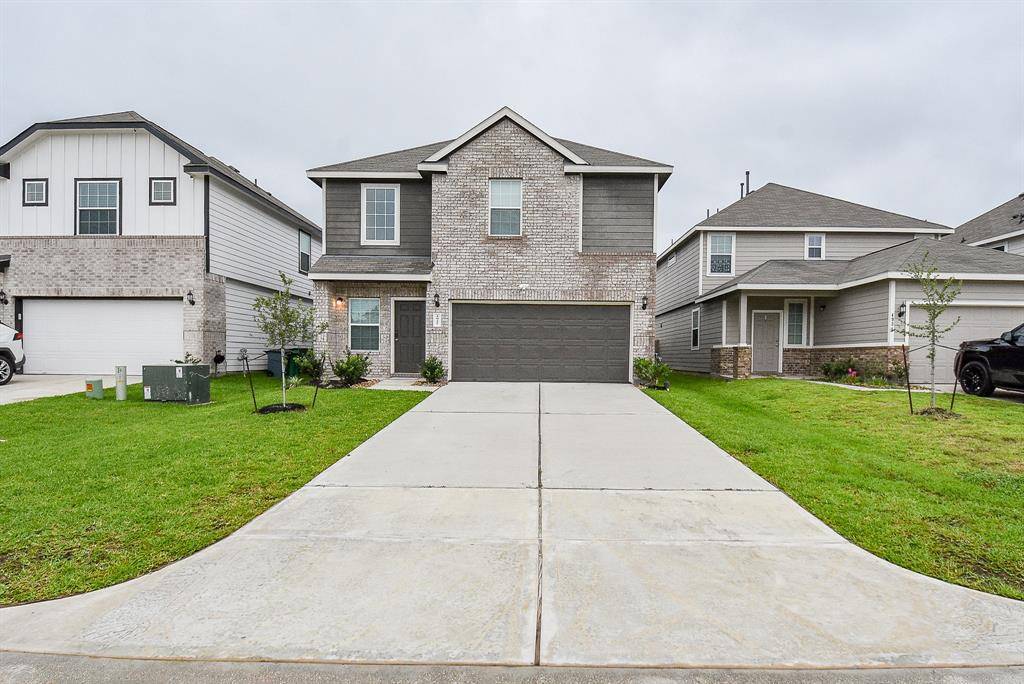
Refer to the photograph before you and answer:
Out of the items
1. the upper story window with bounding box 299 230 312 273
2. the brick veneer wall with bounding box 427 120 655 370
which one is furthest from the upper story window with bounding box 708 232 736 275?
the upper story window with bounding box 299 230 312 273

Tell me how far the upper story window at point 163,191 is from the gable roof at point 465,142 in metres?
4.04

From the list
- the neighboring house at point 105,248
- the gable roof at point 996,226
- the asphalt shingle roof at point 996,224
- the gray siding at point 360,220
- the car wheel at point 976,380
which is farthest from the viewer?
the asphalt shingle roof at point 996,224

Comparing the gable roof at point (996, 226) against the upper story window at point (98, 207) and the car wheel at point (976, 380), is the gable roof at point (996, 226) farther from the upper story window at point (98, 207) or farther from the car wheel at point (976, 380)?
the upper story window at point (98, 207)

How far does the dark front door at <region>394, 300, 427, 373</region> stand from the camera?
13.2m

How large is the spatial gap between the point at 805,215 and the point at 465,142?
12.8 m

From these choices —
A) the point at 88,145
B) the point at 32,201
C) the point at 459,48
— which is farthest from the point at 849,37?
the point at 32,201

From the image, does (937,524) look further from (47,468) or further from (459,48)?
(459,48)

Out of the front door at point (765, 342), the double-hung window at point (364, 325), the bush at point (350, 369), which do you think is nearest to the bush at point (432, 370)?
the bush at point (350, 369)

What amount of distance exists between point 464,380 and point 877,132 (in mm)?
36760

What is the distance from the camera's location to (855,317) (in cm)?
1365

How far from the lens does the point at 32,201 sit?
45.1ft

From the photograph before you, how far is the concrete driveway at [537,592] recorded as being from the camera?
7.63ft

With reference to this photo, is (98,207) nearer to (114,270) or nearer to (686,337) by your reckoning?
(114,270)

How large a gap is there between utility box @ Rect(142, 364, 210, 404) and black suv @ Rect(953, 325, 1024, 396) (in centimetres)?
1611
